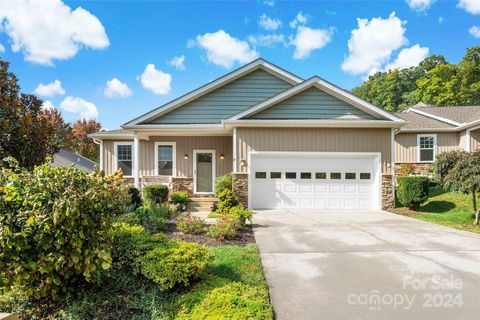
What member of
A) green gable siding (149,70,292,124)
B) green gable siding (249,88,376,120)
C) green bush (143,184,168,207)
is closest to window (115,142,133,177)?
green gable siding (149,70,292,124)

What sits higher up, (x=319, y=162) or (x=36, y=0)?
(x=36, y=0)

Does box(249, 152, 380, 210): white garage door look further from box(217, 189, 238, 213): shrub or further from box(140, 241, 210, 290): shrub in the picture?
box(140, 241, 210, 290): shrub

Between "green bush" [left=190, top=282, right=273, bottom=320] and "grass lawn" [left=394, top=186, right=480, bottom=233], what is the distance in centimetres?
770

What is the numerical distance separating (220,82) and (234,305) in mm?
11102

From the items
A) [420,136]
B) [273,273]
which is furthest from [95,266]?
[420,136]

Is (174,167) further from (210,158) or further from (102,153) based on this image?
(102,153)

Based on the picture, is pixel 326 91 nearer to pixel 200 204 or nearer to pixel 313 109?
pixel 313 109

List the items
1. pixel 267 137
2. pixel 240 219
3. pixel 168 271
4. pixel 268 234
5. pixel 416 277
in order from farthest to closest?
1. pixel 267 137
2. pixel 240 219
3. pixel 268 234
4. pixel 416 277
5. pixel 168 271

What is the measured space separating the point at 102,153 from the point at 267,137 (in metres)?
8.93

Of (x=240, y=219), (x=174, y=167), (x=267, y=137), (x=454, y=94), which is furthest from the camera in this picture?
(x=454, y=94)

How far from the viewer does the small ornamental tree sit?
8.41 m

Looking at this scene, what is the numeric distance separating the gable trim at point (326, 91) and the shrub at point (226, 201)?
3.05 metres

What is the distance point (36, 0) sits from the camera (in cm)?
714

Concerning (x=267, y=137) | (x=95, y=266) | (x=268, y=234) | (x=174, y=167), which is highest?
(x=267, y=137)
